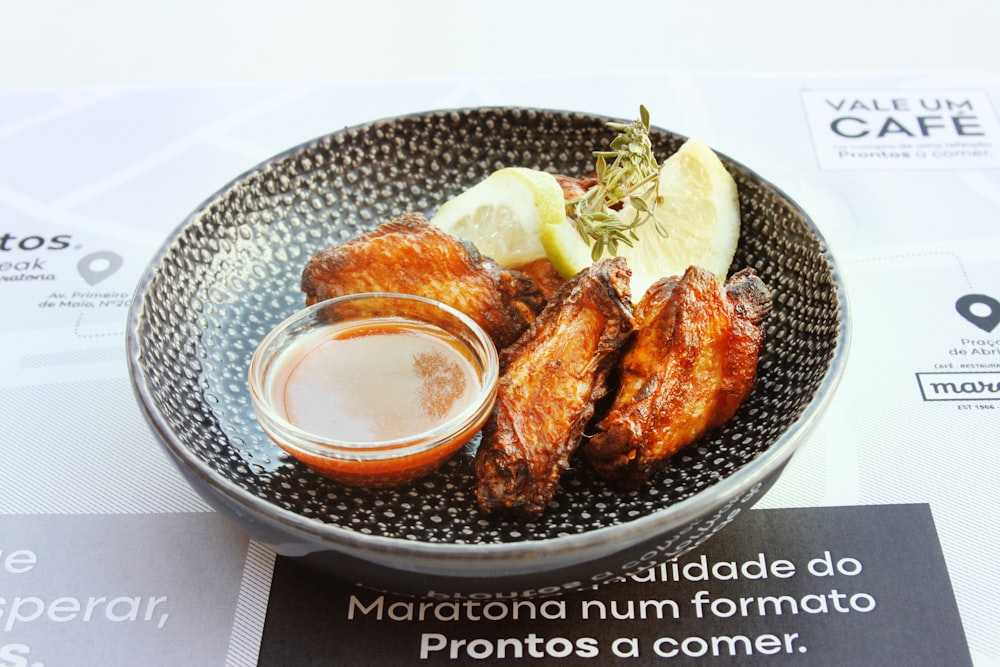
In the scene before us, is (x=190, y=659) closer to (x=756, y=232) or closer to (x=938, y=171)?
(x=756, y=232)

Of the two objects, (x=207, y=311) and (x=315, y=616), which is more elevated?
(x=207, y=311)

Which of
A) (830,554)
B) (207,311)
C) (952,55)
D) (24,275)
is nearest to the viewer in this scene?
(830,554)

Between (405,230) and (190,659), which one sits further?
(405,230)

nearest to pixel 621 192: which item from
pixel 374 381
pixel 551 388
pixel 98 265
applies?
pixel 551 388

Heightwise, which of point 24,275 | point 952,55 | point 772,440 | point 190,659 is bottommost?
point 952,55

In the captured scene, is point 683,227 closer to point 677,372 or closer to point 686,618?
point 677,372

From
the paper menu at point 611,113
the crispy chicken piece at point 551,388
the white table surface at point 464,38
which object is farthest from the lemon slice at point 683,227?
the white table surface at point 464,38

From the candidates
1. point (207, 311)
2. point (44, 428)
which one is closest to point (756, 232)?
point (207, 311)
